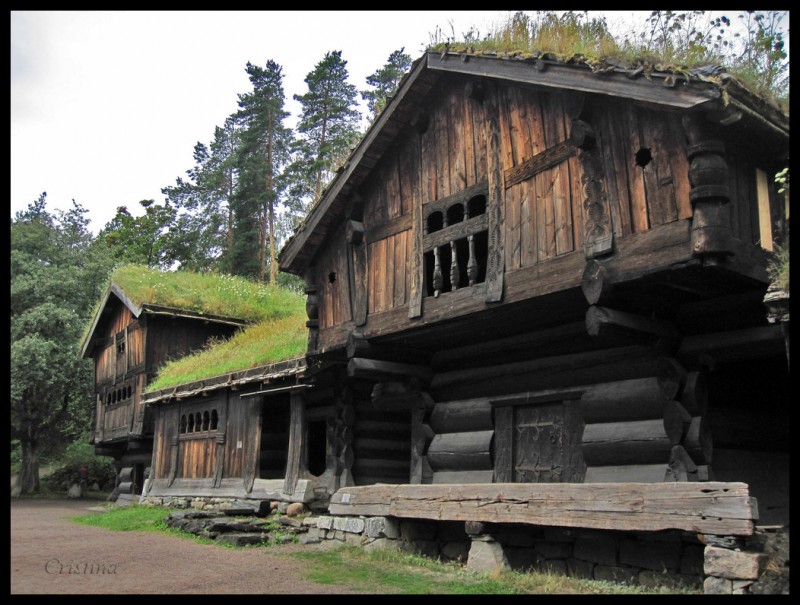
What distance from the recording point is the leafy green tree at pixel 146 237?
54406 mm

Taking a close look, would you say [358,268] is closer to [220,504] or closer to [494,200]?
[494,200]

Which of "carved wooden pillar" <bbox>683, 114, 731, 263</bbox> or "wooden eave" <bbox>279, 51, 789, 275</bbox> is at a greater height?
"wooden eave" <bbox>279, 51, 789, 275</bbox>

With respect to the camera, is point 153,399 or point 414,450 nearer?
point 414,450

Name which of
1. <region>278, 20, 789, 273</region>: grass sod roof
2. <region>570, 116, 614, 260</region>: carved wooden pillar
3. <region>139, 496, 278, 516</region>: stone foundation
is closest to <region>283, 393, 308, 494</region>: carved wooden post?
<region>139, 496, 278, 516</region>: stone foundation

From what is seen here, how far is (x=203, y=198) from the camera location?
176 feet

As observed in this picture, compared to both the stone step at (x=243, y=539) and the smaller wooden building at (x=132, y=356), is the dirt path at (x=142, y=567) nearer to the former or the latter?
the stone step at (x=243, y=539)

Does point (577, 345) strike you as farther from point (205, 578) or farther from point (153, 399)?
point (153, 399)

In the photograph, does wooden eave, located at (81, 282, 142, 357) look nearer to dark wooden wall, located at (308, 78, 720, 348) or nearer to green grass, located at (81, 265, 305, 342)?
green grass, located at (81, 265, 305, 342)

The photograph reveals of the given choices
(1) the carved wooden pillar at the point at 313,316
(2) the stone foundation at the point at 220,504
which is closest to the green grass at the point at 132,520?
(2) the stone foundation at the point at 220,504

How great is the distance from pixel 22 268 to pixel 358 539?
3212cm

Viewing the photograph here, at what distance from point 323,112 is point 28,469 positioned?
2333cm

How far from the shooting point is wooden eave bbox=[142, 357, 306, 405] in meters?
17.4

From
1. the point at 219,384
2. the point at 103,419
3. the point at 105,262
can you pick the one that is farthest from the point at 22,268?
the point at 219,384

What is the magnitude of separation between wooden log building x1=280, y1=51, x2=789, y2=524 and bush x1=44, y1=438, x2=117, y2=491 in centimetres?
2813
